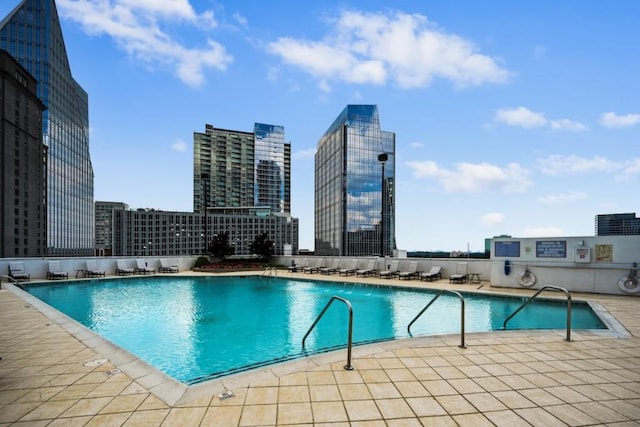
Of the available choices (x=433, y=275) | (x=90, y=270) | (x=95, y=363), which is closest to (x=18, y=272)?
(x=90, y=270)

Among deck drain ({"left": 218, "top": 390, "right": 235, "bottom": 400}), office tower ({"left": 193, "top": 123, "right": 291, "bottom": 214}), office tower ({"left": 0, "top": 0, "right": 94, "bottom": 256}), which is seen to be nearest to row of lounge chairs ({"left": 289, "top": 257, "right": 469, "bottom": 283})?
deck drain ({"left": 218, "top": 390, "right": 235, "bottom": 400})

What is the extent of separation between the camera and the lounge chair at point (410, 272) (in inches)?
603

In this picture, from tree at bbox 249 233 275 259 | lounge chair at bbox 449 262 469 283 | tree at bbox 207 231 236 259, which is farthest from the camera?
tree at bbox 249 233 275 259

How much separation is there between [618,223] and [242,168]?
113310mm

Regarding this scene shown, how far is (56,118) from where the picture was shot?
287 ft

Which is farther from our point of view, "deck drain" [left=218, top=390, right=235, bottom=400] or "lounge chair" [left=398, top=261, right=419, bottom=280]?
"lounge chair" [left=398, top=261, right=419, bottom=280]

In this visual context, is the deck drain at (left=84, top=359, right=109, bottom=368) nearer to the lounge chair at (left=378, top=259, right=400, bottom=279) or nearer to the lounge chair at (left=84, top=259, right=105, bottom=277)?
the lounge chair at (left=378, top=259, right=400, bottom=279)

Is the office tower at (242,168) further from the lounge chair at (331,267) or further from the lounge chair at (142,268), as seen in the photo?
the lounge chair at (331,267)

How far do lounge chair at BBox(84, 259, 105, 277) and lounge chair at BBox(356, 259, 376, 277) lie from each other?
567 inches

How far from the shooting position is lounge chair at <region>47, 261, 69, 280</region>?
52.1 feet

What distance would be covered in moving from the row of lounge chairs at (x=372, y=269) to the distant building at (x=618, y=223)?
5028 cm

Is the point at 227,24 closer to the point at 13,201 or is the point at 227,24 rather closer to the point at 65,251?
the point at 13,201

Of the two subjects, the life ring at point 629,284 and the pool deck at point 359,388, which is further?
the life ring at point 629,284

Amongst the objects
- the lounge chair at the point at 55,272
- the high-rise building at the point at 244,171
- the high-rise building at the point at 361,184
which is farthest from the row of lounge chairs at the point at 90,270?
the high-rise building at the point at 244,171
